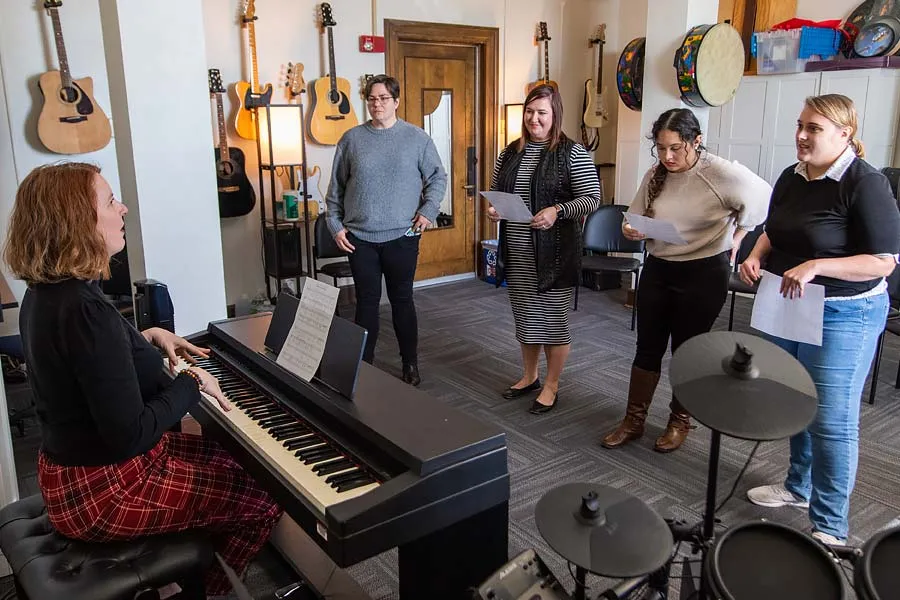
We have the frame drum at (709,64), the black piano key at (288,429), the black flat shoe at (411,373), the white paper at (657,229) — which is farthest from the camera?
the frame drum at (709,64)

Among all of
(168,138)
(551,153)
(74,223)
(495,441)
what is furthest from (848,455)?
(168,138)

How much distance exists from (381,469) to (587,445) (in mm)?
1759

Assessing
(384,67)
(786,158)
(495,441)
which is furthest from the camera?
(384,67)

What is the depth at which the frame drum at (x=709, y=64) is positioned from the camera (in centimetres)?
439

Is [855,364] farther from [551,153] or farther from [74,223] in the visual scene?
[74,223]

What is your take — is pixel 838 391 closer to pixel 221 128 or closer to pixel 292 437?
pixel 292 437

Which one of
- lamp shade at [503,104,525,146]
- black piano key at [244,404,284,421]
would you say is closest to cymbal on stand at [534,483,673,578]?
black piano key at [244,404,284,421]

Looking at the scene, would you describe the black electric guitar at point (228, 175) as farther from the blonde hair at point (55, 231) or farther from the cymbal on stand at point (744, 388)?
the cymbal on stand at point (744, 388)

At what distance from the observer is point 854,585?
0.99 m


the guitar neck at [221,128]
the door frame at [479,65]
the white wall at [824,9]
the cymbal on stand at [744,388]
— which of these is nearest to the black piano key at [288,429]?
the cymbal on stand at [744,388]

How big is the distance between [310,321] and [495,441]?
1.86ft

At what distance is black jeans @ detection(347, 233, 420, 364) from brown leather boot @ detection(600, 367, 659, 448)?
1135 mm

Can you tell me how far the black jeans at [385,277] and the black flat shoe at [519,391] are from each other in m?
0.56

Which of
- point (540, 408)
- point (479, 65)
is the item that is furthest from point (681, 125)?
point (479, 65)
